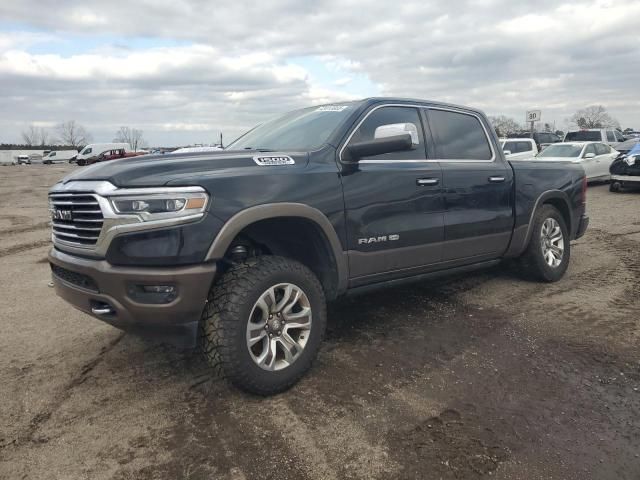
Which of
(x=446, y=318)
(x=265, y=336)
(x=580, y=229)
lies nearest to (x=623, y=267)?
(x=580, y=229)

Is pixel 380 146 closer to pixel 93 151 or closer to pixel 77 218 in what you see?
pixel 77 218

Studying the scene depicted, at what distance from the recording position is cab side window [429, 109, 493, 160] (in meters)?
4.65

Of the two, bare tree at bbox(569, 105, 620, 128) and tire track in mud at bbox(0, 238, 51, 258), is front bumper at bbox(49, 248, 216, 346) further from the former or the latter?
bare tree at bbox(569, 105, 620, 128)

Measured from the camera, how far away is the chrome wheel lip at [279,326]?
317cm

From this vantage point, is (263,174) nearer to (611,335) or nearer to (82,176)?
(82,176)

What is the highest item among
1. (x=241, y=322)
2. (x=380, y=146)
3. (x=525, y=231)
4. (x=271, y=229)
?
(x=380, y=146)

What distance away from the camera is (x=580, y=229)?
6.21 m

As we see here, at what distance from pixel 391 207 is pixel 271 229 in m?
0.96

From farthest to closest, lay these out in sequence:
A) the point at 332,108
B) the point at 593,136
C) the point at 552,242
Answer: the point at 593,136 < the point at 552,242 < the point at 332,108

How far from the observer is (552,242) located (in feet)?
19.0

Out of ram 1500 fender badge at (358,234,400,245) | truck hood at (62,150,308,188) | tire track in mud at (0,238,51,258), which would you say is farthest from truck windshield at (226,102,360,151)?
tire track in mud at (0,238,51,258)

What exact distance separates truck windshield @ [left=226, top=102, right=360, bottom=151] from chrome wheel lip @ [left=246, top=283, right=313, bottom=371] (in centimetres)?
116

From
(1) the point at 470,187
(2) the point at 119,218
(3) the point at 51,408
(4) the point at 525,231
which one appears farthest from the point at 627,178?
(3) the point at 51,408

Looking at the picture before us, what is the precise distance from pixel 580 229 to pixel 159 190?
5193 millimetres
